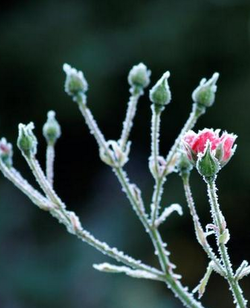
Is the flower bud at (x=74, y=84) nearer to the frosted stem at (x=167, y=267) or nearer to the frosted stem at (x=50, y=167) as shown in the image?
the frosted stem at (x=50, y=167)

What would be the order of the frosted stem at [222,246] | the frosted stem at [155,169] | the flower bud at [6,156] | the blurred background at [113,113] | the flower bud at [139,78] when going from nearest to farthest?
the frosted stem at [222,246]
the frosted stem at [155,169]
the flower bud at [6,156]
the flower bud at [139,78]
the blurred background at [113,113]

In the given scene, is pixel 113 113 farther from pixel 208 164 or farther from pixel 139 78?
pixel 208 164

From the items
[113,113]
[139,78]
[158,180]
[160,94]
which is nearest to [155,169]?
[158,180]

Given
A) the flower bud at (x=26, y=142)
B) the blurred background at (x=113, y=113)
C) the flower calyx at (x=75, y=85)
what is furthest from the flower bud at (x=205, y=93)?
the blurred background at (x=113, y=113)

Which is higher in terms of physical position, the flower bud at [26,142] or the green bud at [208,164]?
the flower bud at [26,142]

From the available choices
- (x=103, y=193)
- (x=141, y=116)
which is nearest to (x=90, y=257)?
(x=103, y=193)

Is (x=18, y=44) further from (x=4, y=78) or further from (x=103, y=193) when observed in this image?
(x=103, y=193)
